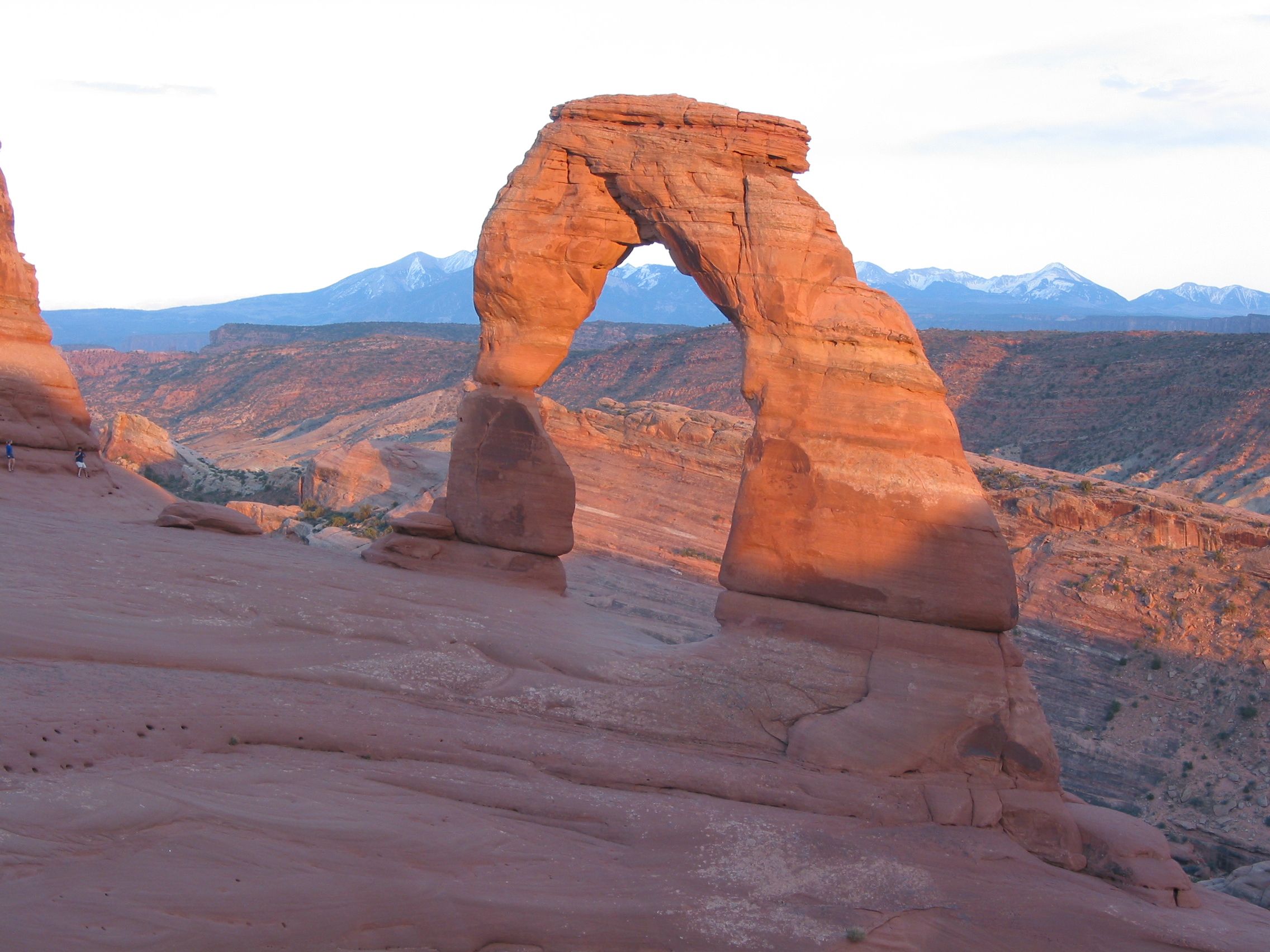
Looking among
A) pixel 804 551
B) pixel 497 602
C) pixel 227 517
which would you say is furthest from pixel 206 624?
pixel 804 551

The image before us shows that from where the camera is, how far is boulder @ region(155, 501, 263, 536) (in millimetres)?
15516

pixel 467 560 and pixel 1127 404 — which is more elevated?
pixel 1127 404

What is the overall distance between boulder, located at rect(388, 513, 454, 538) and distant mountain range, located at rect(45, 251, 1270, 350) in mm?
127916

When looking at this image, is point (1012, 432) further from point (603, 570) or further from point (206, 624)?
point (206, 624)

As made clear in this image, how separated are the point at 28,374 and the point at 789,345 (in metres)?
15.2

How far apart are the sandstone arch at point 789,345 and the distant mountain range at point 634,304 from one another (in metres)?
127

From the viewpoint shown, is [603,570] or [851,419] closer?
[851,419]

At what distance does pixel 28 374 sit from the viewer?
1914 centimetres

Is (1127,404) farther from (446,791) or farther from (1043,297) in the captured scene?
(1043,297)

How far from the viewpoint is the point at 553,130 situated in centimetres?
1443

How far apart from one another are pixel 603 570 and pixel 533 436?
7.80 m

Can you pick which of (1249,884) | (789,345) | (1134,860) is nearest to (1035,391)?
(1249,884)

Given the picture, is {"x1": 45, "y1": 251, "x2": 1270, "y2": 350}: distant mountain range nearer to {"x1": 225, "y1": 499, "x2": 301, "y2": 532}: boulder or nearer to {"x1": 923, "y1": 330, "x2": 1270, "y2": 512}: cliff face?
{"x1": 923, "y1": 330, "x2": 1270, "y2": 512}: cliff face

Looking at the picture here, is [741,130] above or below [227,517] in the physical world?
above
